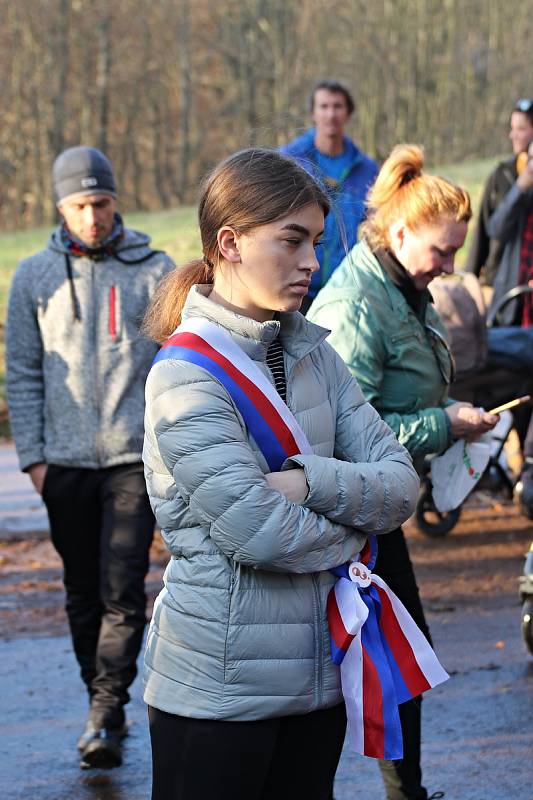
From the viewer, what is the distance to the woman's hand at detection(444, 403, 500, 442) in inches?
161

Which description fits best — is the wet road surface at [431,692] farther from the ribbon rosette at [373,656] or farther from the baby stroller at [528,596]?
the ribbon rosette at [373,656]

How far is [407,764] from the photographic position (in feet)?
13.4

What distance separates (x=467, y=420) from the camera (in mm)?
4098

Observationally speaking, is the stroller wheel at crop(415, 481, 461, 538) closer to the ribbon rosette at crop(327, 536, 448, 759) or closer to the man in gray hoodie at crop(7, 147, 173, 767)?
the man in gray hoodie at crop(7, 147, 173, 767)

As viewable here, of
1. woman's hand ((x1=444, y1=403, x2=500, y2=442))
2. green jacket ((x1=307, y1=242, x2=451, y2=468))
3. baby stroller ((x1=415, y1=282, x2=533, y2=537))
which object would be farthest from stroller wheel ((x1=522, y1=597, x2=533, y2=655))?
baby stroller ((x1=415, y1=282, x2=533, y2=537))

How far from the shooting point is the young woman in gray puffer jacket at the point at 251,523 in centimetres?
262

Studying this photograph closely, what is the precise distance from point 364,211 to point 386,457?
1375 millimetres

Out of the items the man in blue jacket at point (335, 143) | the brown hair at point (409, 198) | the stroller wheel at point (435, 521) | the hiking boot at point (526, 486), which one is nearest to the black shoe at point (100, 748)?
the brown hair at point (409, 198)

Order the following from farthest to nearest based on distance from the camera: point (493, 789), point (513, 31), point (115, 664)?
point (513, 31), point (115, 664), point (493, 789)

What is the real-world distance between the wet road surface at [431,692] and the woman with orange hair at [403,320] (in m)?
0.80

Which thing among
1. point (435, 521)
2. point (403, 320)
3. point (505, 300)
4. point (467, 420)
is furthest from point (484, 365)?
point (403, 320)

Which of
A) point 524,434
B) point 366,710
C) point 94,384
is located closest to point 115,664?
point 94,384

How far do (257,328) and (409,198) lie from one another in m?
1.33

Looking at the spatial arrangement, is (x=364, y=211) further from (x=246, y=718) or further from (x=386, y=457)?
(x=246, y=718)
